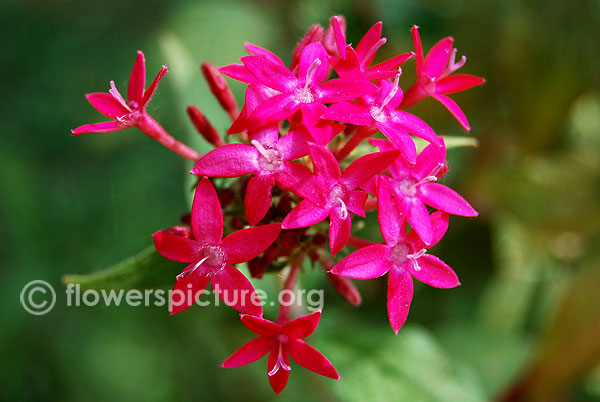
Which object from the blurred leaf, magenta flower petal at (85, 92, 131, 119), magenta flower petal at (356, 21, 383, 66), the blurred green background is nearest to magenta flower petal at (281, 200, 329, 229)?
magenta flower petal at (356, 21, 383, 66)

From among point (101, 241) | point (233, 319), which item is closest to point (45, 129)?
point (101, 241)

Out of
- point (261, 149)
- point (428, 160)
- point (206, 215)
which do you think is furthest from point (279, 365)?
point (428, 160)

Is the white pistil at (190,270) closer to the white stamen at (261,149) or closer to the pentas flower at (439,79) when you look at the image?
the white stamen at (261,149)

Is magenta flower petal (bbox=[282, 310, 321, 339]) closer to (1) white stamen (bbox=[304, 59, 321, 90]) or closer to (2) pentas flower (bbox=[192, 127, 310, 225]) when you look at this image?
(2) pentas flower (bbox=[192, 127, 310, 225])

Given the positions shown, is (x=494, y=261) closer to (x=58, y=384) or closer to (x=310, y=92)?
(x=310, y=92)

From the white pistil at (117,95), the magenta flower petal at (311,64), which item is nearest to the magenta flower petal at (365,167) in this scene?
the magenta flower petal at (311,64)

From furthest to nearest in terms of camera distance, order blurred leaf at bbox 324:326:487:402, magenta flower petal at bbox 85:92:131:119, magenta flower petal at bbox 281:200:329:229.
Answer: blurred leaf at bbox 324:326:487:402 < magenta flower petal at bbox 85:92:131:119 < magenta flower petal at bbox 281:200:329:229

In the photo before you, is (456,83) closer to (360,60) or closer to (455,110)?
(455,110)
